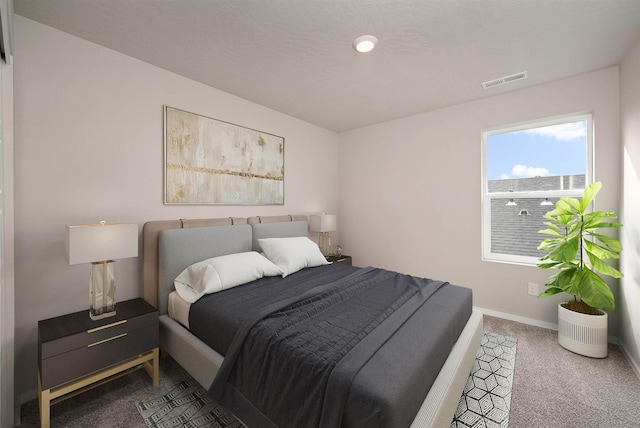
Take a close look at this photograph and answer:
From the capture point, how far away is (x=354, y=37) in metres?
2.03

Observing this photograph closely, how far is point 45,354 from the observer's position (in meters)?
1.54

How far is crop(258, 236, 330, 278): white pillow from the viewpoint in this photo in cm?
277

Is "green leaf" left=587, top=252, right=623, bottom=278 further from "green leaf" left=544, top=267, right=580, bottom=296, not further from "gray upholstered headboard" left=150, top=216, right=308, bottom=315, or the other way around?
"gray upholstered headboard" left=150, top=216, right=308, bottom=315

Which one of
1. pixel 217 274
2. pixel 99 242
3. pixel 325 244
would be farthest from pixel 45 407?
pixel 325 244

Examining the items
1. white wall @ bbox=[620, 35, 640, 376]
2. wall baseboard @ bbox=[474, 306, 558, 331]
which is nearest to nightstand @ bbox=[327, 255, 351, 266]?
wall baseboard @ bbox=[474, 306, 558, 331]

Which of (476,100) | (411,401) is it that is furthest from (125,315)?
(476,100)

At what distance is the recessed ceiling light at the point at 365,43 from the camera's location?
79.7 inches

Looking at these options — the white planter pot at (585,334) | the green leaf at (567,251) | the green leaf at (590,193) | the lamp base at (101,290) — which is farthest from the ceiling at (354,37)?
the white planter pot at (585,334)

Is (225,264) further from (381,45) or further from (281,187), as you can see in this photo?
(381,45)

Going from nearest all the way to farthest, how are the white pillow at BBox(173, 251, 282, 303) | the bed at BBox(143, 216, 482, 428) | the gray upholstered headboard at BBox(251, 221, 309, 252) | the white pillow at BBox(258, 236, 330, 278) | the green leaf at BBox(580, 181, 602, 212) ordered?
the bed at BBox(143, 216, 482, 428) → the white pillow at BBox(173, 251, 282, 303) → the green leaf at BBox(580, 181, 602, 212) → the white pillow at BBox(258, 236, 330, 278) → the gray upholstered headboard at BBox(251, 221, 309, 252)

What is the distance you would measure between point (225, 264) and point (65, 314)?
117 cm

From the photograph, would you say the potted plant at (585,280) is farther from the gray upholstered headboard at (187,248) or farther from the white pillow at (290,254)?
the gray upholstered headboard at (187,248)

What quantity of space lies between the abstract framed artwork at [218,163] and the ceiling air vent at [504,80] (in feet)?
8.15

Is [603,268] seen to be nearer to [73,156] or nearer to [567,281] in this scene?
[567,281]
